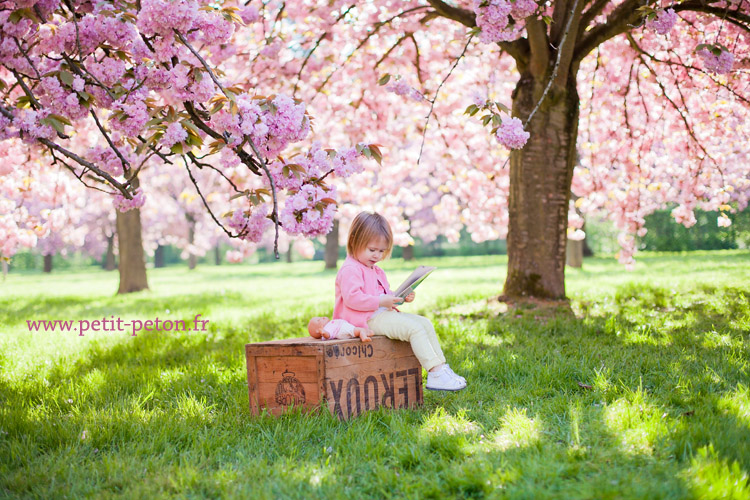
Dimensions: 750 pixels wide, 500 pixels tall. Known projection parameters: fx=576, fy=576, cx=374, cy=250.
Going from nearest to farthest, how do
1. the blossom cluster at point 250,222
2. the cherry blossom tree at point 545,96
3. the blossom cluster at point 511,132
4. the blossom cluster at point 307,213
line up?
the blossom cluster at point 307,213, the blossom cluster at point 250,222, the blossom cluster at point 511,132, the cherry blossom tree at point 545,96

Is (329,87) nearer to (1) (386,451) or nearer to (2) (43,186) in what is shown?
(2) (43,186)

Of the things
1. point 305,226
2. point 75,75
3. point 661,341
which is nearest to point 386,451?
A: point 305,226

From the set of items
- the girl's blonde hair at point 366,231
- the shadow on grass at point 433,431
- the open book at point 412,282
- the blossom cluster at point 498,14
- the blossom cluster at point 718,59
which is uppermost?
the blossom cluster at point 498,14

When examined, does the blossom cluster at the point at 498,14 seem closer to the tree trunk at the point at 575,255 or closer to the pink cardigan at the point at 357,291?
the pink cardigan at the point at 357,291

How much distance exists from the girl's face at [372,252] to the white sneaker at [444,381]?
70cm

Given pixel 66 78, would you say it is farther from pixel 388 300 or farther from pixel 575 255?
pixel 575 255

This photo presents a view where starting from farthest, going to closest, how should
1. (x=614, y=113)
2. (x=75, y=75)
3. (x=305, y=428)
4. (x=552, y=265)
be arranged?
(x=614, y=113), (x=552, y=265), (x=75, y=75), (x=305, y=428)

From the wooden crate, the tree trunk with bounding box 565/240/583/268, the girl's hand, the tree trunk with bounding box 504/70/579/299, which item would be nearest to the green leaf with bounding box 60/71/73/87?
the wooden crate

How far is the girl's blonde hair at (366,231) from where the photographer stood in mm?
3191

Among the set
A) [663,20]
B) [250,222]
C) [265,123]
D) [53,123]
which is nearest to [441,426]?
[250,222]

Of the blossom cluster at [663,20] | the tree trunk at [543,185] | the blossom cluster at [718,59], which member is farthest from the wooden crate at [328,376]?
the tree trunk at [543,185]

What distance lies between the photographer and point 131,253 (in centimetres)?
1112

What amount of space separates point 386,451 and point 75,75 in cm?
240

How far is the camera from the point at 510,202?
6273 millimetres
